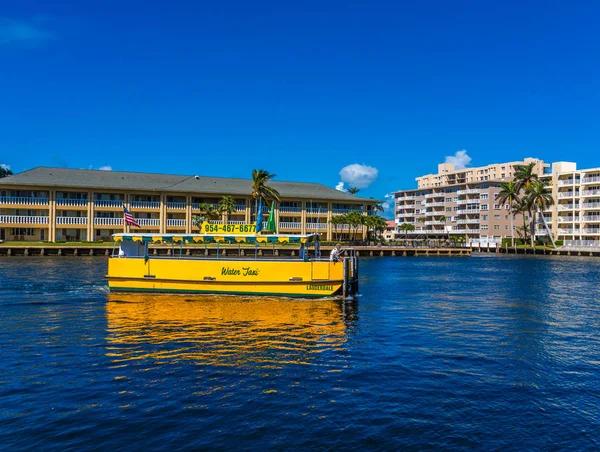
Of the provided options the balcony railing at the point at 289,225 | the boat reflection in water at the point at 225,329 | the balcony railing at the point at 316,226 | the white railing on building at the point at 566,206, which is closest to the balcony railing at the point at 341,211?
the balcony railing at the point at 316,226

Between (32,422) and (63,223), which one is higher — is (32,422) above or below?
below

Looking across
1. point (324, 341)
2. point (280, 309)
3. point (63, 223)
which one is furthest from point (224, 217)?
point (324, 341)

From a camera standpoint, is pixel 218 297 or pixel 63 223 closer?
pixel 218 297

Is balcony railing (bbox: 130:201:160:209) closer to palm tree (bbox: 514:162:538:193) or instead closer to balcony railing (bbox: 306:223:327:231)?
balcony railing (bbox: 306:223:327:231)

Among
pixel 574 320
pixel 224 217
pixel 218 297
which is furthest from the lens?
pixel 224 217

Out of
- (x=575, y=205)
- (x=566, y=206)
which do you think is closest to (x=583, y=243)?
(x=575, y=205)

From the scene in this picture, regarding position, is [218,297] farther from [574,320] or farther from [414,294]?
[574,320]

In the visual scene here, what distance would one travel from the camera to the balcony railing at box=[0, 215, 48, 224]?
82.9m

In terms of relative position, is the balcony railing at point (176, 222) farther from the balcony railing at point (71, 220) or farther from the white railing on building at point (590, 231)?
the white railing on building at point (590, 231)

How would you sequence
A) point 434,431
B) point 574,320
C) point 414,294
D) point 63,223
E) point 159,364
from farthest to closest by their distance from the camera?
point 63,223, point 414,294, point 574,320, point 159,364, point 434,431

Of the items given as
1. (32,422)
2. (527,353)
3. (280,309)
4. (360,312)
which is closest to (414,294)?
Result: (360,312)

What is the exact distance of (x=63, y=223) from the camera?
85750mm

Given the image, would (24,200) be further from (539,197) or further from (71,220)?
(539,197)

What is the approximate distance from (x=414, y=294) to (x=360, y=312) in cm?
1094
